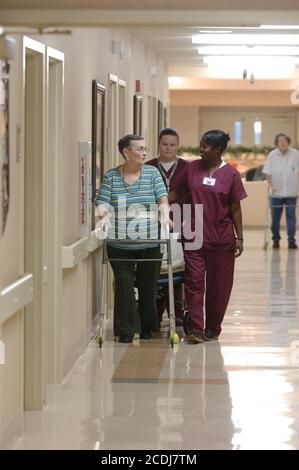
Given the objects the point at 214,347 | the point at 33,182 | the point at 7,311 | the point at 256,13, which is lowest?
the point at 214,347

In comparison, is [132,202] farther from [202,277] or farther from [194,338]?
[194,338]

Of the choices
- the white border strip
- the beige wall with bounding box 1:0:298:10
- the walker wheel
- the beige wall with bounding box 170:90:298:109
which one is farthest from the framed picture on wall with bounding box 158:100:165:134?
the beige wall with bounding box 1:0:298:10

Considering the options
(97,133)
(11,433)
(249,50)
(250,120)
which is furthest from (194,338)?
(250,120)

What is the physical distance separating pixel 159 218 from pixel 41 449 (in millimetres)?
3412

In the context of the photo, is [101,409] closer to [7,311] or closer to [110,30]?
[7,311]

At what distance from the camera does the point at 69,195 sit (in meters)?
7.85

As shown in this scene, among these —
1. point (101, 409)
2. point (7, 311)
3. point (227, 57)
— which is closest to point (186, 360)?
point (101, 409)

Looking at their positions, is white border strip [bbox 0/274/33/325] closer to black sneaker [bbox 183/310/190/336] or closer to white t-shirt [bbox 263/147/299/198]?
black sneaker [bbox 183/310/190/336]

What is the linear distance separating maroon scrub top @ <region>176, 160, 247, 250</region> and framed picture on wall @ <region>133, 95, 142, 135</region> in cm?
399

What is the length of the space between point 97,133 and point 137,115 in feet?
13.0

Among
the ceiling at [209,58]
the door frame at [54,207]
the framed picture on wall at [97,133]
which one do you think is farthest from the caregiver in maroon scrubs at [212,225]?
the door frame at [54,207]

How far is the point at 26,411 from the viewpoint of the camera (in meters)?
6.59

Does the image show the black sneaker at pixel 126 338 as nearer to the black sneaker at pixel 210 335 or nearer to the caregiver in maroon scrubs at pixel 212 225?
the caregiver in maroon scrubs at pixel 212 225

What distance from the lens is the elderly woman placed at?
880cm
